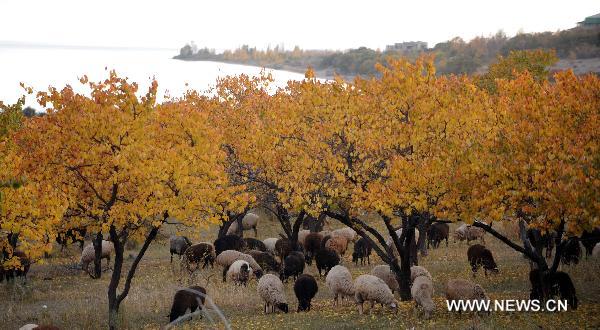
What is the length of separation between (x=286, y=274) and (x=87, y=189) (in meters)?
11.9

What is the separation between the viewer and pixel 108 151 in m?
19.5

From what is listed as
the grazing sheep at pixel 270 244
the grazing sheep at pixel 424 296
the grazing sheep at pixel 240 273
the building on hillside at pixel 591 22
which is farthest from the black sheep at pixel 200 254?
the building on hillside at pixel 591 22

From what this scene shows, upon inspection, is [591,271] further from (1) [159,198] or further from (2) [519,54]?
(2) [519,54]

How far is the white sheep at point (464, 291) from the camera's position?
779 inches

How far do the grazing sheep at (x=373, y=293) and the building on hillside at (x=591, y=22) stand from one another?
547 feet

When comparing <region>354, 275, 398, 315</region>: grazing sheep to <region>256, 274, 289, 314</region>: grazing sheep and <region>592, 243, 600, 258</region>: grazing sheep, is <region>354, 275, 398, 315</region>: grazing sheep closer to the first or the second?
<region>256, 274, 289, 314</region>: grazing sheep

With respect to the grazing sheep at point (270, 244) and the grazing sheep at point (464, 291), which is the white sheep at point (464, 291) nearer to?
the grazing sheep at point (464, 291)

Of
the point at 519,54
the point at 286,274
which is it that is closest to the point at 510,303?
the point at 286,274

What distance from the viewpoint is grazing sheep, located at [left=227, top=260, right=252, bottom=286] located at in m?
27.9

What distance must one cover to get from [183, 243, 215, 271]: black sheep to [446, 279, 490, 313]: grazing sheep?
16.2m

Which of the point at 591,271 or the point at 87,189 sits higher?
the point at 87,189

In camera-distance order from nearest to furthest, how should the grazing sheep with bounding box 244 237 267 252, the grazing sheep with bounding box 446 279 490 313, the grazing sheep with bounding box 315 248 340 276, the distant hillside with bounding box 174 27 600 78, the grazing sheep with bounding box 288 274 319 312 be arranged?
Result: the grazing sheep with bounding box 446 279 490 313
the grazing sheep with bounding box 288 274 319 312
the grazing sheep with bounding box 315 248 340 276
the grazing sheep with bounding box 244 237 267 252
the distant hillside with bounding box 174 27 600 78

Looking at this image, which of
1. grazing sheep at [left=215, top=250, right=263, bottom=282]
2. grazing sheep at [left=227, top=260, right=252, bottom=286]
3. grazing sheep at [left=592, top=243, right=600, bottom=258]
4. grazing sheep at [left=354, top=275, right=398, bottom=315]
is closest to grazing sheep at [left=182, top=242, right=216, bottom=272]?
grazing sheep at [left=215, top=250, right=263, bottom=282]

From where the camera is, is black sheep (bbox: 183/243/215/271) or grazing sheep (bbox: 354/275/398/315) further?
black sheep (bbox: 183/243/215/271)
